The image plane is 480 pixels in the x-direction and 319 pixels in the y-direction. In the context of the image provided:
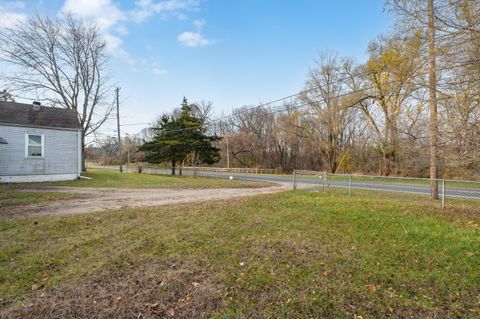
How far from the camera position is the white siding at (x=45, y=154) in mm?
13094

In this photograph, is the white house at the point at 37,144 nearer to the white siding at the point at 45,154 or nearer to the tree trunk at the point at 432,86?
the white siding at the point at 45,154

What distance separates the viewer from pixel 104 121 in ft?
79.2

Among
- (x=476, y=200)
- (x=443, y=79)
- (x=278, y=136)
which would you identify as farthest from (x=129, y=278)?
(x=278, y=136)

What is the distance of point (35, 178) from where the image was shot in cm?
1382

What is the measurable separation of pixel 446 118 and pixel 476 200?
3829 millimetres

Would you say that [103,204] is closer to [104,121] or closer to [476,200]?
[476,200]

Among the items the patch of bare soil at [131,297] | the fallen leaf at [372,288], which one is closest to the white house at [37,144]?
the patch of bare soil at [131,297]

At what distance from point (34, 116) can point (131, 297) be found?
16.9m

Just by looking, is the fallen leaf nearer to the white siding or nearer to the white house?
the white house

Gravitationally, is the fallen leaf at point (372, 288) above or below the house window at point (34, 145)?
below

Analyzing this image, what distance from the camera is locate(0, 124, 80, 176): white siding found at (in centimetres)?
1309

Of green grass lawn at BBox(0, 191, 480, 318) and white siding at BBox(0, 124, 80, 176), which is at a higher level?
white siding at BBox(0, 124, 80, 176)

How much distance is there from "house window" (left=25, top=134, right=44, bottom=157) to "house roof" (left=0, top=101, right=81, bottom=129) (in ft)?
2.47

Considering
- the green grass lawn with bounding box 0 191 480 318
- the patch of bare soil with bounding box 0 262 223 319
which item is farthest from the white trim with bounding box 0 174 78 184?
the patch of bare soil with bounding box 0 262 223 319
